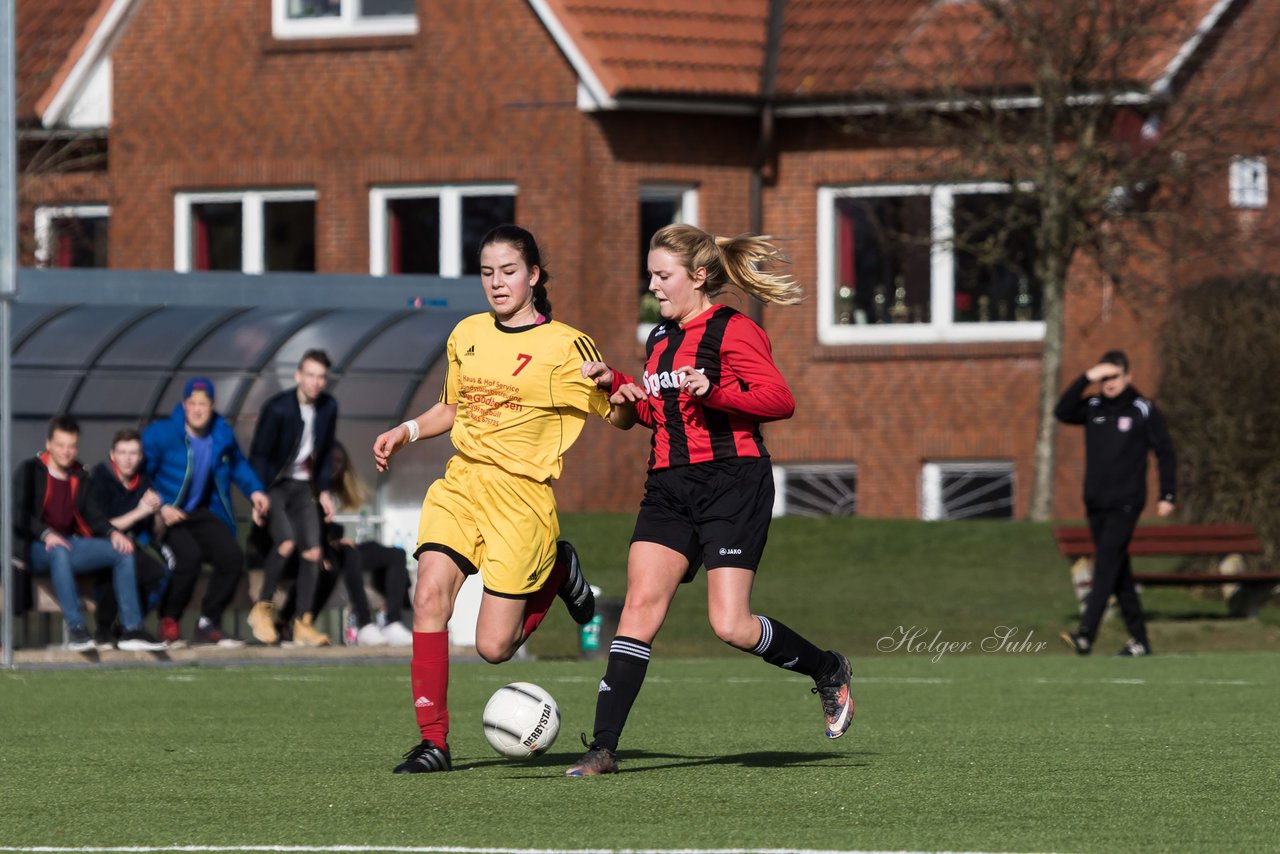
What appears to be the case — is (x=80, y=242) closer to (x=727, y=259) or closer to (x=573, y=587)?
(x=573, y=587)

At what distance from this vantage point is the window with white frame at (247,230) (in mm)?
30391

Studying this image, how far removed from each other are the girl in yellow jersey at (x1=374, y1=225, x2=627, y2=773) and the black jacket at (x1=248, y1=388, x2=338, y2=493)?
8.43 meters

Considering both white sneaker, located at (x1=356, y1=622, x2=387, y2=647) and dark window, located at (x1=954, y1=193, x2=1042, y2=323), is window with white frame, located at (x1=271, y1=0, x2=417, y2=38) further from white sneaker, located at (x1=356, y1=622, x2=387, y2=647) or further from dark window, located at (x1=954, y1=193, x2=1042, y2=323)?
white sneaker, located at (x1=356, y1=622, x2=387, y2=647)

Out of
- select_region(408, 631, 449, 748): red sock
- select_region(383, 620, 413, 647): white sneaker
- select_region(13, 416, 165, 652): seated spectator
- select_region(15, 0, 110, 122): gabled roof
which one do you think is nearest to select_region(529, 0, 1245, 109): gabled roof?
select_region(15, 0, 110, 122): gabled roof

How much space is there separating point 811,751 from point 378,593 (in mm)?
9117

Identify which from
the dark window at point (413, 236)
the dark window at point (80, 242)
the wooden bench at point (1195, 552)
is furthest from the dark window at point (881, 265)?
the dark window at point (80, 242)

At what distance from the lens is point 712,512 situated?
28.4 ft

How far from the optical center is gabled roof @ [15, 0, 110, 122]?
3126 cm

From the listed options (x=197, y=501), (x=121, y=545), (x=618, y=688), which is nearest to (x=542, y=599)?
(x=618, y=688)

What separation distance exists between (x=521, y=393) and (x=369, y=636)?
9.06m

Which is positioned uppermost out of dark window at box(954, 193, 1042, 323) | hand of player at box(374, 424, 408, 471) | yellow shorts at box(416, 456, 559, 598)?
dark window at box(954, 193, 1042, 323)

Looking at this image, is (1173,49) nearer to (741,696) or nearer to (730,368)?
(741,696)

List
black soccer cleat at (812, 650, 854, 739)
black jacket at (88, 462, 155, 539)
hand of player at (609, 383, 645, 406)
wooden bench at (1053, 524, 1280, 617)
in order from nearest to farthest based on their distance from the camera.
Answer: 1. hand of player at (609, 383, 645, 406)
2. black soccer cleat at (812, 650, 854, 739)
3. black jacket at (88, 462, 155, 539)
4. wooden bench at (1053, 524, 1280, 617)

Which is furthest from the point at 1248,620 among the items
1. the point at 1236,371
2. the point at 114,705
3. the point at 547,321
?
the point at 547,321
